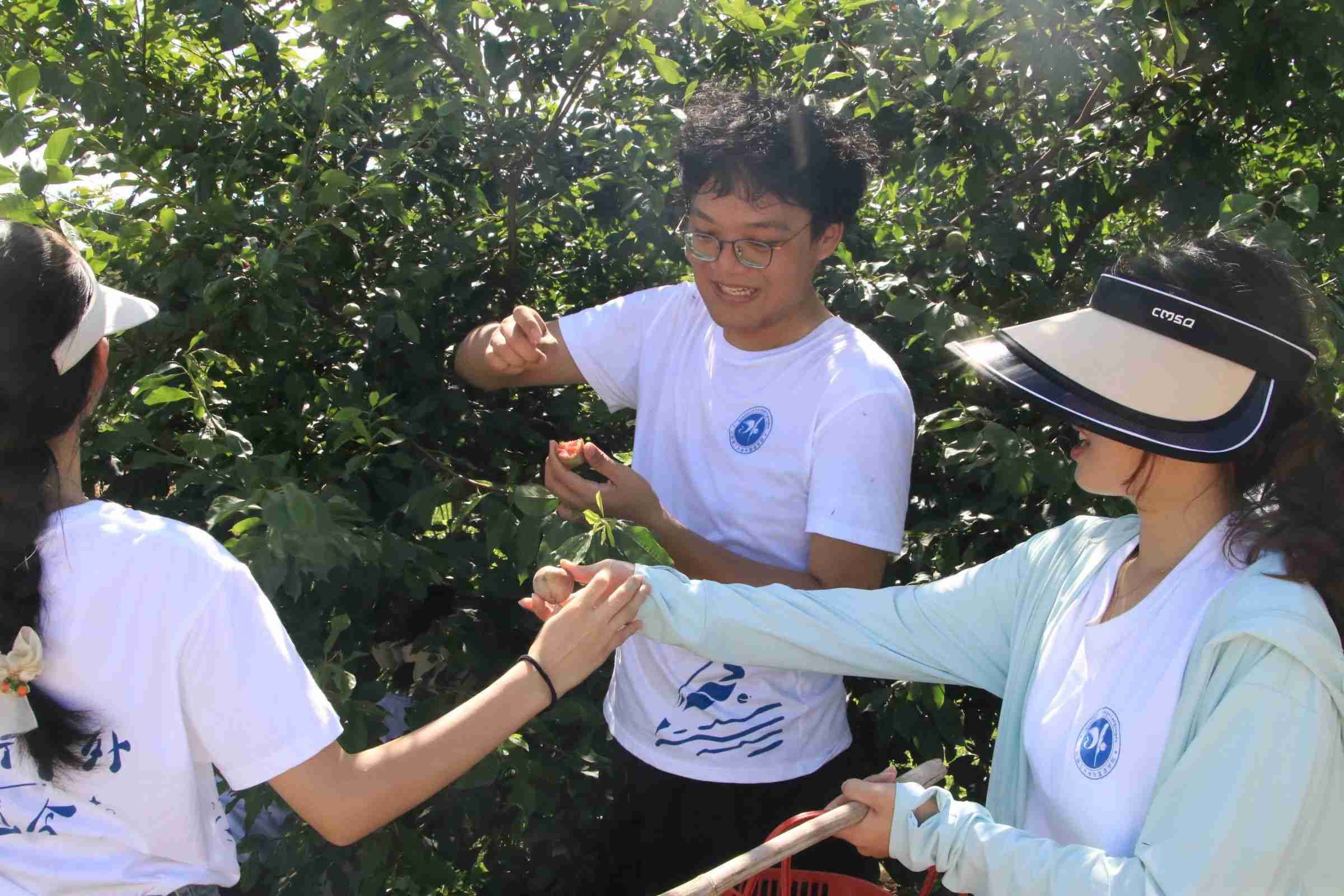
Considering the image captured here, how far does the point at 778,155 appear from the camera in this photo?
2.16 m

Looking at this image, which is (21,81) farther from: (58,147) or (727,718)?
(727,718)

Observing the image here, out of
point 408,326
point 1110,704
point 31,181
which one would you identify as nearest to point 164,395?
point 31,181

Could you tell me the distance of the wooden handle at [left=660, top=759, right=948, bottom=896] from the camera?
1420 mm

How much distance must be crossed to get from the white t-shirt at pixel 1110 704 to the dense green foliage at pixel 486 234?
26.9 inches

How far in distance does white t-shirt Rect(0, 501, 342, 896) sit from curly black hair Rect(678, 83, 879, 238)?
116 cm

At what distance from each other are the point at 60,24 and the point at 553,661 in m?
2.05

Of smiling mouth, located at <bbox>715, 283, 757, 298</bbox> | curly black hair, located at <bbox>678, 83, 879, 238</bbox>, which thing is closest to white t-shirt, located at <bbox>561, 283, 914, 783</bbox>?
smiling mouth, located at <bbox>715, 283, 757, 298</bbox>

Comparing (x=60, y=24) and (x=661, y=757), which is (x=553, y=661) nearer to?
(x=661, y=757)

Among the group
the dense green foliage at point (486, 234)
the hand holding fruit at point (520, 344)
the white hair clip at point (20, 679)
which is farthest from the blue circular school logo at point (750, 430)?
the white hair clip at point (20, 679)

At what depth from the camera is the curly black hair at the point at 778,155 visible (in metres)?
2.16

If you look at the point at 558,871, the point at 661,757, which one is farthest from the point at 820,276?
the point at 558,871

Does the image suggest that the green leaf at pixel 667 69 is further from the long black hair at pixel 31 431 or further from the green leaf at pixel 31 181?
the long black hair at pixel 31 431

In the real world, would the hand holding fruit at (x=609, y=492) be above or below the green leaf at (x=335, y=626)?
above

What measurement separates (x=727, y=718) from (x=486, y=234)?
1.47 m
